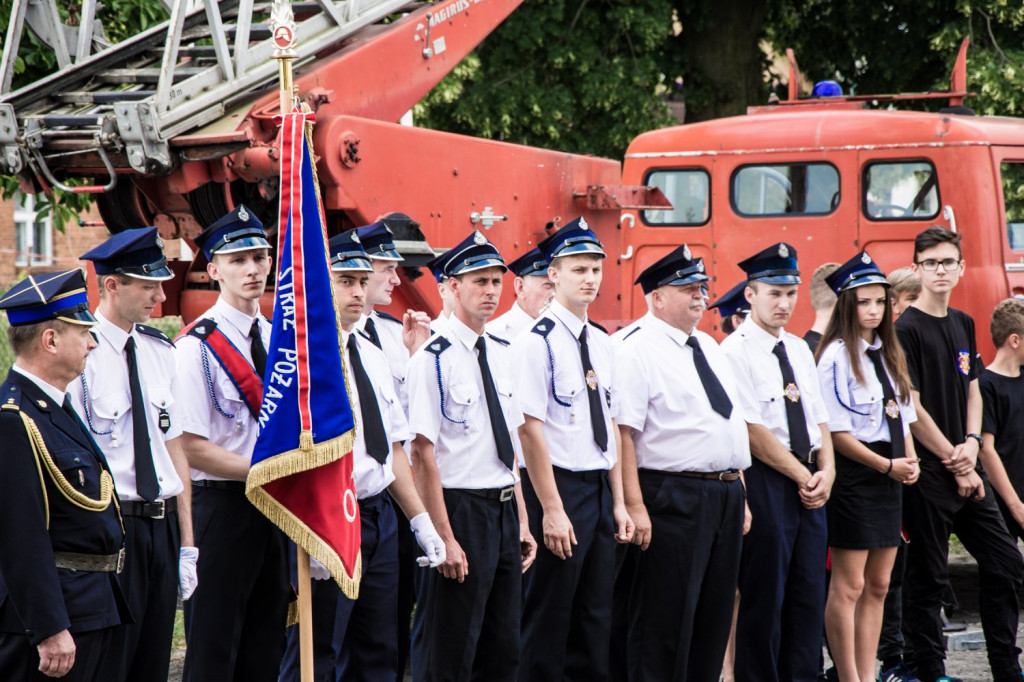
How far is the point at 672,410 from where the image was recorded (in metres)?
5.73

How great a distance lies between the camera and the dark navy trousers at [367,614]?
5031 millimetres

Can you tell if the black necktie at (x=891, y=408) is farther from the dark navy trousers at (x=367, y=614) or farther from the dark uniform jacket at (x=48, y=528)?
the dark uniform jacket at (x=48, y=528)

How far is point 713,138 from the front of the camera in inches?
414

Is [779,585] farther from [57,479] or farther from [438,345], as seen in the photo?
[57,479]

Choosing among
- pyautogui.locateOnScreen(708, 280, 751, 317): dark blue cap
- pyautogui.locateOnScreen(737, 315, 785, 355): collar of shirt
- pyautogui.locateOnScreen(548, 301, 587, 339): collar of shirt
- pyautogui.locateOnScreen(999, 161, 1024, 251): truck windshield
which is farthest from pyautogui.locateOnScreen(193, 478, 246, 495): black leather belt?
pyautogui.locateOnScreen(999, 161, 1024, 251): truck windshield

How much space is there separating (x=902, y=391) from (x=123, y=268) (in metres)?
4.03

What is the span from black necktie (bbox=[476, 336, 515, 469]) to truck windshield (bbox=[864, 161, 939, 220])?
221 inches

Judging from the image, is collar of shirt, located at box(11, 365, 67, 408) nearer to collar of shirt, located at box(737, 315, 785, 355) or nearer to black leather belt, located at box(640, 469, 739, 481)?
black leather belt, located at box(640, 469, 739, 481)

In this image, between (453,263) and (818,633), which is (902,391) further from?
(453,263)

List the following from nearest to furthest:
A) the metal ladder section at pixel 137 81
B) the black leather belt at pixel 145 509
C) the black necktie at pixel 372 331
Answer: the black leather belt at pixel 145 509, the black necktie at pixel 372 331, the metal ladder section at pixel 137 81

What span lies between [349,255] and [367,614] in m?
1.49

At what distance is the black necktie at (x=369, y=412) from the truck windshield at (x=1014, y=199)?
20.6ft

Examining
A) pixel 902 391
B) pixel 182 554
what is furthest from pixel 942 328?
pixel 182 554

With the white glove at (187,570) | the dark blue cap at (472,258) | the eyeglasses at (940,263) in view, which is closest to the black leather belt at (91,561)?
the white glove at (187,570)
